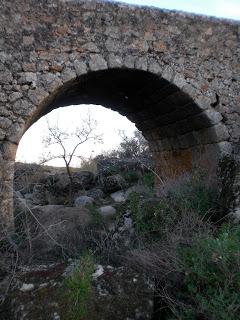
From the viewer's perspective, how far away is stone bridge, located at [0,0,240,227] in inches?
228

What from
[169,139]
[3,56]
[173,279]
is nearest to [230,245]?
[173,279]

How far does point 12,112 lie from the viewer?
5758 millimetres

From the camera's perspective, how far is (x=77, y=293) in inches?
146

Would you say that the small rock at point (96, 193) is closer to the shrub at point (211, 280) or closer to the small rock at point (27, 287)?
the small rock at point (27, 287)

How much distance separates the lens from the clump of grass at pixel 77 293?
11.9 ft

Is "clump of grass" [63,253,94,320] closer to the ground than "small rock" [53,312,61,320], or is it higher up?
higher up

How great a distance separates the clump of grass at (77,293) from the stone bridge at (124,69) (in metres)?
1.94

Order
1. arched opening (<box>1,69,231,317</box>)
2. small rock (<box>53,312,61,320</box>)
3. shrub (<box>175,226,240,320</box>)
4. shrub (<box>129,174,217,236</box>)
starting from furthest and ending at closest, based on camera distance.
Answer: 1. arched opening (<box>1,69,231,317</box>)
2. shrub (<box>129,174,217,236</box>)
3. small rock (<box>53,312,61,320</box>)
4. shrub (<box>175,226,240,320</box>)

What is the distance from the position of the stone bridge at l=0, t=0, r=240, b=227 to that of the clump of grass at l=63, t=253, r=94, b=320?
6.36ft

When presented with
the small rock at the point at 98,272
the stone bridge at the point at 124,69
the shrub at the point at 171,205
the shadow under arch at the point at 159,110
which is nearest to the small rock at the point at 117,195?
the shadow under arch at the point at 159,110

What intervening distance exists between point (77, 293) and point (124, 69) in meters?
3.48

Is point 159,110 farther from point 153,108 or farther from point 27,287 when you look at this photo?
point 27,287

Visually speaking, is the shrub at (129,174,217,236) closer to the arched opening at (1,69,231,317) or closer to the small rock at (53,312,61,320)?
the arched opening at (1,69,231,317)

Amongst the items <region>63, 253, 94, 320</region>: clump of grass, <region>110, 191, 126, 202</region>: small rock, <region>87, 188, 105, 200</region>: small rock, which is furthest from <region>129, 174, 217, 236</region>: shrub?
<region>87, 188, 105, 200</region>: small rock
